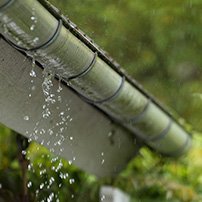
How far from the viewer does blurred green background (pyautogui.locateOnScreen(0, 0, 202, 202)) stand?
4.20m

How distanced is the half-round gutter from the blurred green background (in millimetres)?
471

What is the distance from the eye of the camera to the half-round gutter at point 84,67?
2.06 m

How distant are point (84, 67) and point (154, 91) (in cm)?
296

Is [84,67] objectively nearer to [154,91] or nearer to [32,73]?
[32,73]

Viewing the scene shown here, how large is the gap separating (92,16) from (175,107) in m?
2.43

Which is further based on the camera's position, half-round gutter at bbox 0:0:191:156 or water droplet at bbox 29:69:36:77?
water droplet at bbox 29:69:36:77

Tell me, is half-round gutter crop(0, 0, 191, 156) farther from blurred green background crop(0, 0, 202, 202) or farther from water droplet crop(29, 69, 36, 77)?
blurred green background crop(0, 0, 202, 202)

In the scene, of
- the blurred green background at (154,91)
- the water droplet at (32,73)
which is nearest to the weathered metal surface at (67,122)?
the water droplet at (32,73)

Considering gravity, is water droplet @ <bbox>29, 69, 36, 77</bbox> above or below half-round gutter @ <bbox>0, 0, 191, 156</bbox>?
below

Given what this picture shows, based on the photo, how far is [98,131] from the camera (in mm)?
3816

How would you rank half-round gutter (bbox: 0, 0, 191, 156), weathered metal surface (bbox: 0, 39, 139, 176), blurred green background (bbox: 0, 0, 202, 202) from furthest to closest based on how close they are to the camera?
1. blurred green background (bbox: 0, 0, 202, 202)
2. weathered metal surface (bbox: 0, 39, 139, 176)
3. half-round gutter (bbox: 0, 0, 191, 156)

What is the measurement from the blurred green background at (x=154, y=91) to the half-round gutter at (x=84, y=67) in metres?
0.47

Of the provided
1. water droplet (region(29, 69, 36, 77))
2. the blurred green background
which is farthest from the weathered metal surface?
the blurred green background

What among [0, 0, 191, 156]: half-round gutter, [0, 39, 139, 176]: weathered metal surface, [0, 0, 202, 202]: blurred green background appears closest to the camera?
[0, 0, 191, 156]: half-round gutter
